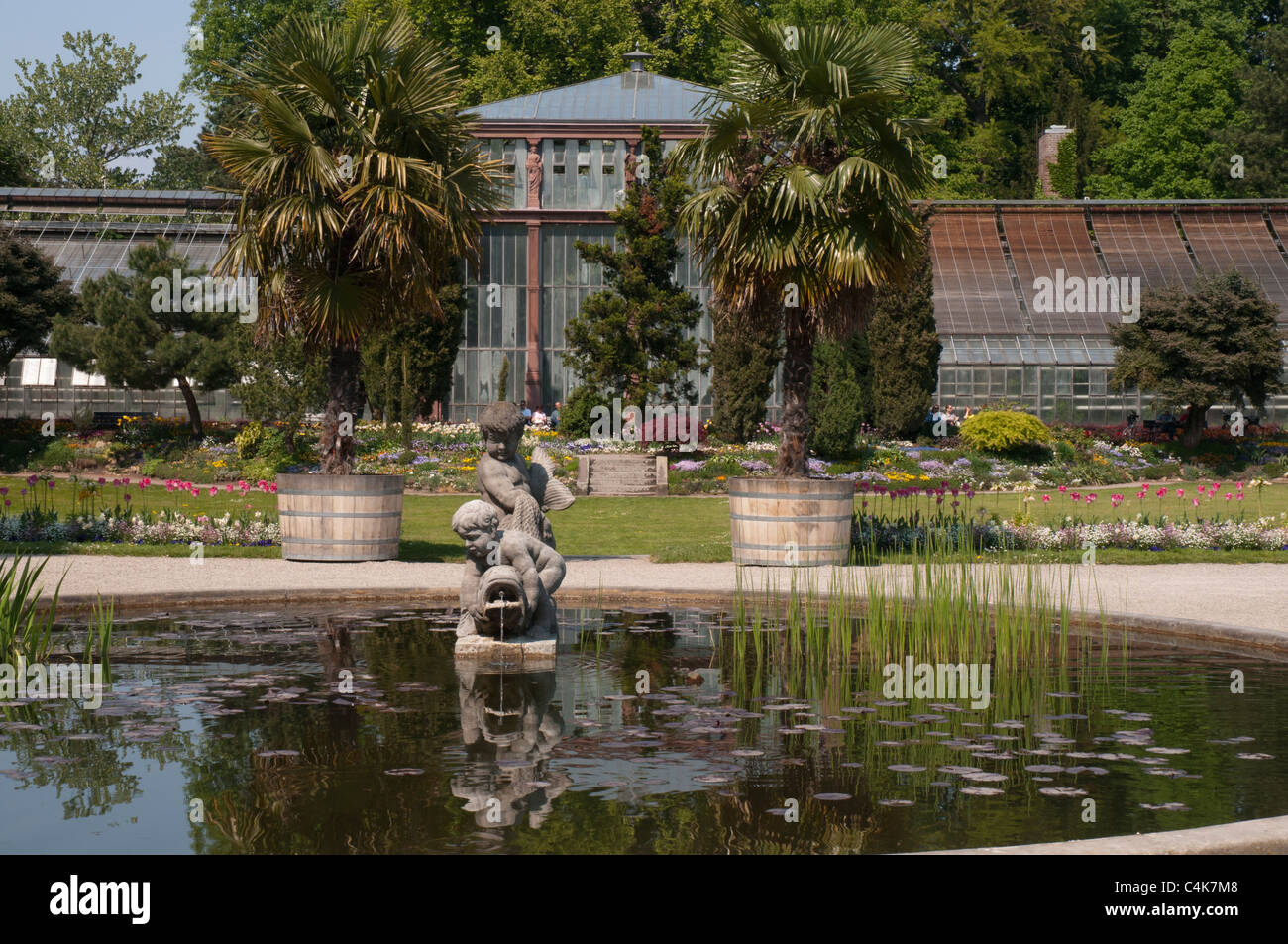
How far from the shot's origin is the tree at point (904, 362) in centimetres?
3369

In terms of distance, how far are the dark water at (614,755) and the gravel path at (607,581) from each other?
2.21 metres

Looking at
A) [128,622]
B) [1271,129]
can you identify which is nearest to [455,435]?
[128,622]

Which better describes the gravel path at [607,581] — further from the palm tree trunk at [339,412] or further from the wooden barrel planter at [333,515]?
the palm tree trunk at [339,412]

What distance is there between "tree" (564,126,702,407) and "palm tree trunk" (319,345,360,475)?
1448 cm

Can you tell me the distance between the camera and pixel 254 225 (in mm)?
15445

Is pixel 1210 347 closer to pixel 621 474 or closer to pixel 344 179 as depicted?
pixel 621 474

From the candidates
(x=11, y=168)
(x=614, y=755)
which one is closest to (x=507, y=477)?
(x=614, y=755)

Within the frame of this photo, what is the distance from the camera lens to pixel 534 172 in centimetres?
4103

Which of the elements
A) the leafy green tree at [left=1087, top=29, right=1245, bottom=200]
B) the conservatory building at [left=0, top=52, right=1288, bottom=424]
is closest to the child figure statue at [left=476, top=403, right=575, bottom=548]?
the conservatory building at [left=0, top=52, right=1288, bottom=424]

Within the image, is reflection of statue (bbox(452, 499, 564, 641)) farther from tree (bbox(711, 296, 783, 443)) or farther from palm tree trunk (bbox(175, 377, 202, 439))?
palm tree trunk (bbox(175, 377, 202, 439))

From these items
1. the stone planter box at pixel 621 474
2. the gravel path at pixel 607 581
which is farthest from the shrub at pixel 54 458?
the gravel path at pixel 607 581

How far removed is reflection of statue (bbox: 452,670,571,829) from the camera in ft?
19.1
